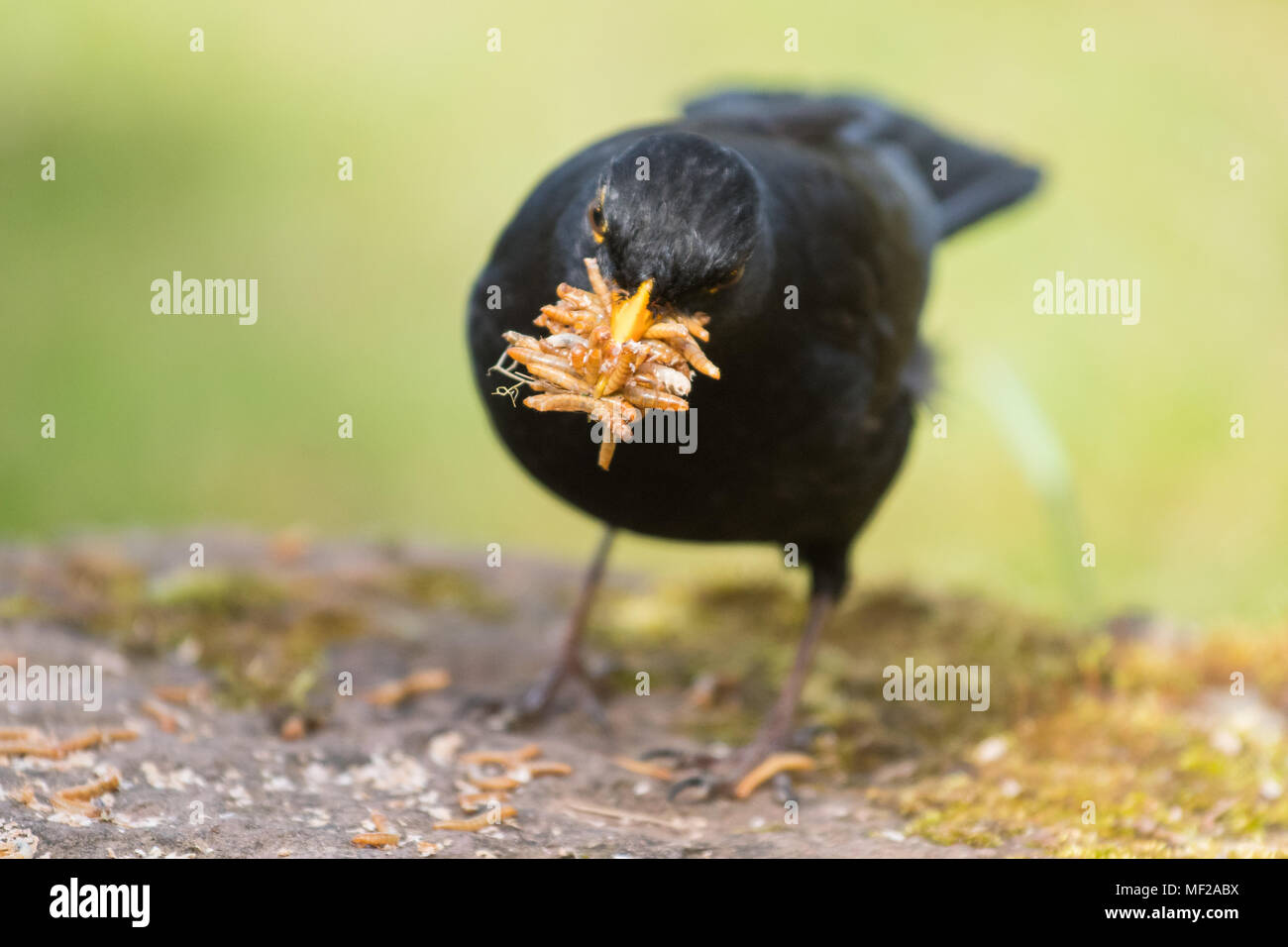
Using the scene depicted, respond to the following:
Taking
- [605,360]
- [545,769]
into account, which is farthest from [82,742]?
[605,360]

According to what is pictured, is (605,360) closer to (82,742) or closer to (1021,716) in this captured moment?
(82,742)

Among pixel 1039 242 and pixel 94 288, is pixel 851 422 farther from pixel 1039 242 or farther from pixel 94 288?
pixel 94 288

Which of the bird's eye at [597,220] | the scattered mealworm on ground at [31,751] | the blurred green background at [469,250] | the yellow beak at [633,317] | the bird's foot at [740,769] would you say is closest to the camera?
the yellow beak at [633,317]

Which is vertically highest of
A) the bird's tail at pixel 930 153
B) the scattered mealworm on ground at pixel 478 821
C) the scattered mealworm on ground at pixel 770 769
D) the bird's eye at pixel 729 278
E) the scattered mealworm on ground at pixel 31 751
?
the bird's tail at pixel 930 153

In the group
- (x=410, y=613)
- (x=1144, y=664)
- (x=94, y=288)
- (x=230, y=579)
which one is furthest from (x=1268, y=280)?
(x=94, y=288)

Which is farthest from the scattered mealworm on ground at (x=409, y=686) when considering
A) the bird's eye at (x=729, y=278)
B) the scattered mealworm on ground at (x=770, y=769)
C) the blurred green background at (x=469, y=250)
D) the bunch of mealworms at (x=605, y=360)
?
the blurred green background at (x=469, y=250)

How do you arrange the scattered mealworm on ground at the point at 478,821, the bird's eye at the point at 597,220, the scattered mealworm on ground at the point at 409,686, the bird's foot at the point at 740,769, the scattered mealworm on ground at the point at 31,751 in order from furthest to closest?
the scattered mealworm on ground at the point at 409,686, the bird's foot at the point at 740,769, the scattered mealworm on ground at the point at 31,751, the scattered mealworm on ground at the point at 478,821, the bird's eye at the point at 597,220

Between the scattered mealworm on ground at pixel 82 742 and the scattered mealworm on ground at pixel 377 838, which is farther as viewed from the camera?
the scattered mealworm on ground at pixel 82 742

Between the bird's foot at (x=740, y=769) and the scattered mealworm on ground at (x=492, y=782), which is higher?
the scattered mealworm on ground at (x=492, y=782)

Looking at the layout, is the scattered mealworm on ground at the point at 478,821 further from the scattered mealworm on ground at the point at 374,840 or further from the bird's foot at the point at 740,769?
the bird's foot at the point at 740,769
